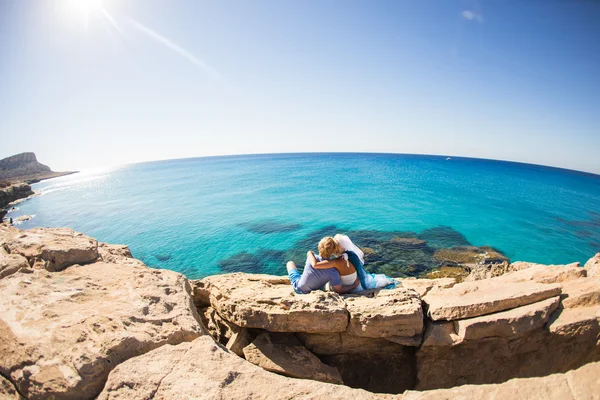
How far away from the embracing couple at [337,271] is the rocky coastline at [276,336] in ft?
1.19

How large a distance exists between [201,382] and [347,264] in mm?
3757

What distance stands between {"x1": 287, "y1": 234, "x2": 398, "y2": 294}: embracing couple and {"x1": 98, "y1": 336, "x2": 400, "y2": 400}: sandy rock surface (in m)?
2.63

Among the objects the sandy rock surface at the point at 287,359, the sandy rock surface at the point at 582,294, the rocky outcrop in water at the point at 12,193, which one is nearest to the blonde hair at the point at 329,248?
the sandy rock surface at the point at 287,359

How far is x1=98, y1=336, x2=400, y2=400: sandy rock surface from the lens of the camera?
3119 millimetres

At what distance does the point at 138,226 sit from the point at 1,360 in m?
29.0

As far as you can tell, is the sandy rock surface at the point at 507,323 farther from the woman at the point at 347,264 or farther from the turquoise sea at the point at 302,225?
the turquoise sea at the point at 302,225

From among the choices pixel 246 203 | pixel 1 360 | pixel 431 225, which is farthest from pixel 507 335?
pixel 246 203

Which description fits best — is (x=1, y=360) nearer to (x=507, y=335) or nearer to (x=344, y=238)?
(x=344, y=238)

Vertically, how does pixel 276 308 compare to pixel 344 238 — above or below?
below

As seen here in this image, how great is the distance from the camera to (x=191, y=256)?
19562mm

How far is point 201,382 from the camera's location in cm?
323

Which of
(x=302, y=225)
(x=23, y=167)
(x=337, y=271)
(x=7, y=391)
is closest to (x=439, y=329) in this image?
(x=337, y=271)

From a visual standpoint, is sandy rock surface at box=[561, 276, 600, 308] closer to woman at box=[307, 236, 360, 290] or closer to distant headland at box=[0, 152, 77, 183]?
woman at box=[307, 236, 360, 290]

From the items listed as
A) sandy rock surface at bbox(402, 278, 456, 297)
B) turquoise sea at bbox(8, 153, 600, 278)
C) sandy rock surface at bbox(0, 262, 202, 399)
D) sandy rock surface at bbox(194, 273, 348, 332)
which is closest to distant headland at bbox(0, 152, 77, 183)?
turquoise sea at bbox(8, 153, 600, 278)
